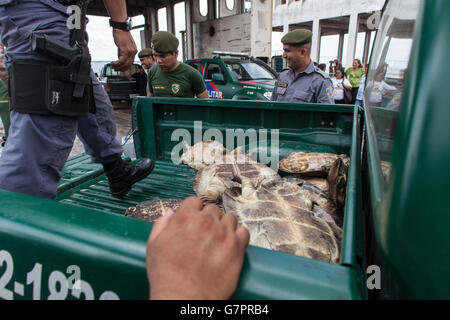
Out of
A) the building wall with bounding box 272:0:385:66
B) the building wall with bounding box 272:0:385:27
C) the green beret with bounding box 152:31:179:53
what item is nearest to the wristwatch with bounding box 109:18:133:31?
the green beret with bounding box 152:31:179:53

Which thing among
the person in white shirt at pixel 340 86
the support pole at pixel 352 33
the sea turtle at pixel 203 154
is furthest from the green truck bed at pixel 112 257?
the support pole at pixel 352 33

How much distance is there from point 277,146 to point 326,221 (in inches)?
49.3

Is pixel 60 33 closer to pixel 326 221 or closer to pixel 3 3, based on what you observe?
pixel 3 3

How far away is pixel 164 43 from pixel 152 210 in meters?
2.76

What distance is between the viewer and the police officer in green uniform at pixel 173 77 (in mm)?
4027

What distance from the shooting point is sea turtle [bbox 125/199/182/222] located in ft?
→ 5.72

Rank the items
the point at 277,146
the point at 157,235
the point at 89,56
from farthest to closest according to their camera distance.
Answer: the point at 277,146, the point at 89,56, the point at 157,235

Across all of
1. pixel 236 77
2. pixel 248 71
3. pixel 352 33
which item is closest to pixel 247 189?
pixel 236 77

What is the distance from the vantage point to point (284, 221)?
4.28 ft

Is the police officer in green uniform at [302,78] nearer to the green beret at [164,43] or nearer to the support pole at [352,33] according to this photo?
the green beret at [164,43]

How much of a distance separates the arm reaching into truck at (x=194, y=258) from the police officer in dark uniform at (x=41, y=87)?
1.22 meters

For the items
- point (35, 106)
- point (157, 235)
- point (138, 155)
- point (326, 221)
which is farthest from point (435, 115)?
point (138, 155)

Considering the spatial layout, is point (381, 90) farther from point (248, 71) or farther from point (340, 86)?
point (340, 86)

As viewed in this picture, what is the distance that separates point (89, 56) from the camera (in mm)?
1778
